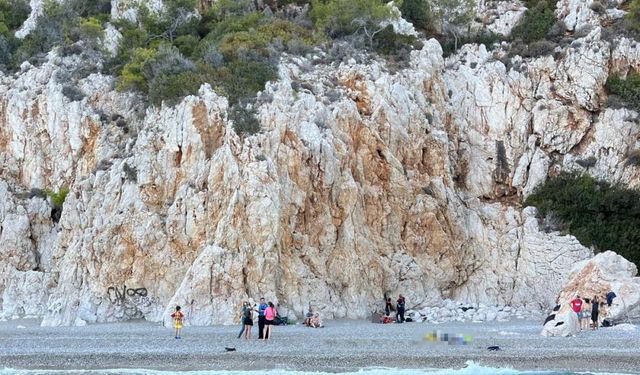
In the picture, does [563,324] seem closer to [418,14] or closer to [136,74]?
[136,74]

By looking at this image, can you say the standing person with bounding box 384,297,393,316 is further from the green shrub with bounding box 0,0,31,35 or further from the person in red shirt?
the green shrub with bounding box 0,0,31,35

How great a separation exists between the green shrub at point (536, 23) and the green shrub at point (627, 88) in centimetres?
564

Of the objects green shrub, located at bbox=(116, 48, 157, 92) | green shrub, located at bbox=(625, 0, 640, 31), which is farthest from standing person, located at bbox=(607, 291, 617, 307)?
green shrub, located at bbox=(116, 48, 157, 92)

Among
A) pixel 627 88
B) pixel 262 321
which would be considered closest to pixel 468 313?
pixel 262 321

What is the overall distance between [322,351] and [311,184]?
13.9 metres

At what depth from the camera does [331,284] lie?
35.3m

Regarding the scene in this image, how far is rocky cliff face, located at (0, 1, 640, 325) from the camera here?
1369 inches

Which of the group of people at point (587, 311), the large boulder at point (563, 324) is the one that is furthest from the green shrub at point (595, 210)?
the large boulder at point (563, 324)

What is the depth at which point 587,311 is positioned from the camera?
29.0 meters

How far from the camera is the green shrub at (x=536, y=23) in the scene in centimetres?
4747

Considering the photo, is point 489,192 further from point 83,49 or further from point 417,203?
point 83,49

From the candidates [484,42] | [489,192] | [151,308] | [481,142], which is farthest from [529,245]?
[151,308]

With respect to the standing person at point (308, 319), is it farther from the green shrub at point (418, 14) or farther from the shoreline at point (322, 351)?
the green shrub at point (418, 14)

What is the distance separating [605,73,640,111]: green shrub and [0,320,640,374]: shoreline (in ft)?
60.1
